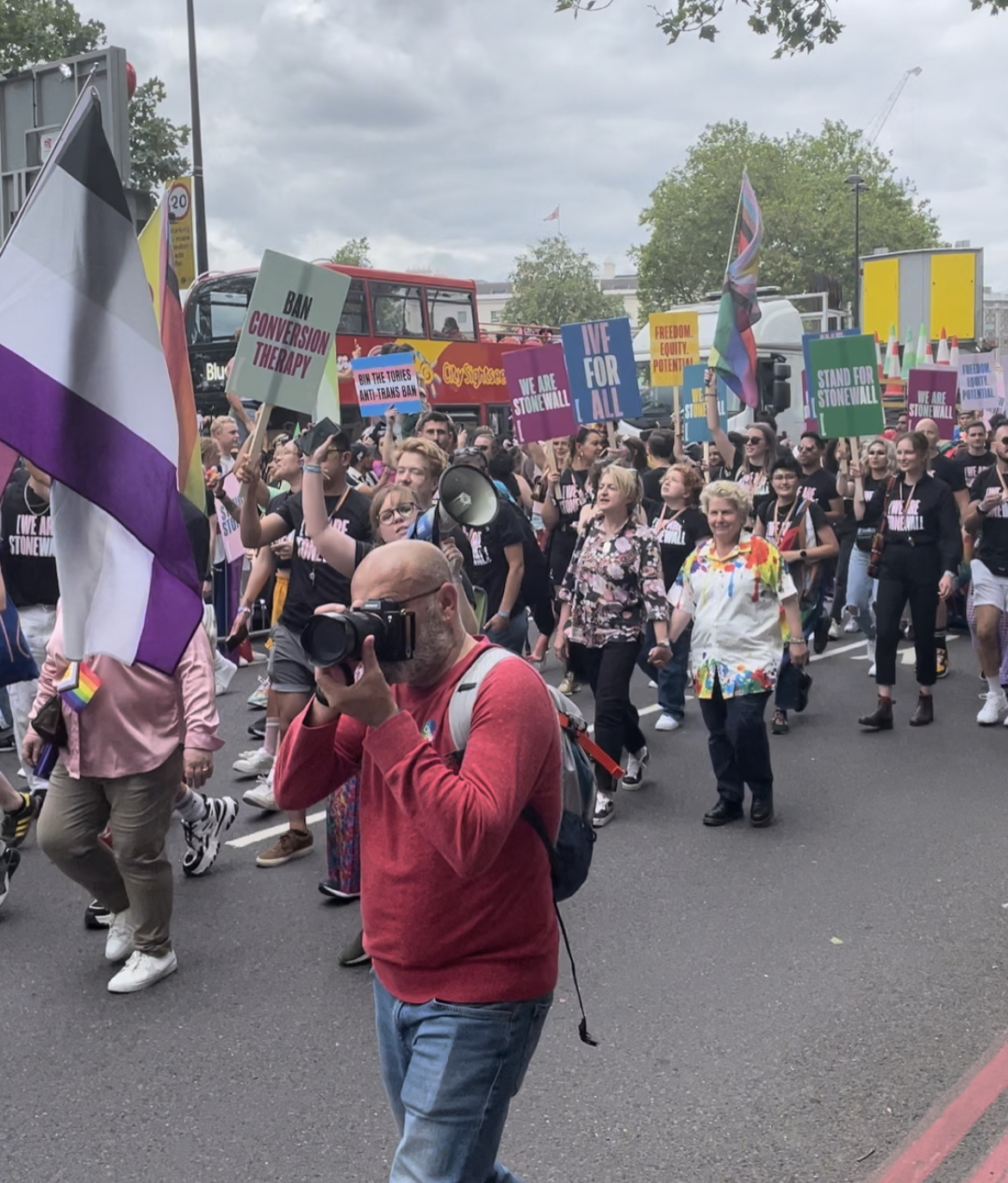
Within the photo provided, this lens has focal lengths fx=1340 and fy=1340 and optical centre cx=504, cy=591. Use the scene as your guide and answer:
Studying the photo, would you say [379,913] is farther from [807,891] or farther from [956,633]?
[956,633]

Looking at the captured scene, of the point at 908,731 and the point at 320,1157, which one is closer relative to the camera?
the point at 320,1157

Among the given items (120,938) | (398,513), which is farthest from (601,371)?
(120,938)

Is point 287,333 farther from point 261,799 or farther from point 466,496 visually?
point 261,799

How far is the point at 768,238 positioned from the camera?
6631 centimetres

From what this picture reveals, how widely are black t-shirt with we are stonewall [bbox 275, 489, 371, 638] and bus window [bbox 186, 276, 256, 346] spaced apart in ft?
50.8

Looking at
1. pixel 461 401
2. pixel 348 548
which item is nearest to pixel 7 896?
pixel 348 548

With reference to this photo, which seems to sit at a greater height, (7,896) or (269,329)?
(269,329)

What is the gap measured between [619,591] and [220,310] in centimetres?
1586

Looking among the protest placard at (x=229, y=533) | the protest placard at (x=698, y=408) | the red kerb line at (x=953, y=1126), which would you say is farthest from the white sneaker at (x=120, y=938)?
the protest placard at (x=698, y=408)

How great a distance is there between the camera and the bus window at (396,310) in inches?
866

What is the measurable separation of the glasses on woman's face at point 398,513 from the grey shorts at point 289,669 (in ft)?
2.98

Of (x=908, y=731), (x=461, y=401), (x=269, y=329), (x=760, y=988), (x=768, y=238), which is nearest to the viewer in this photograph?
(x=760, y=988)

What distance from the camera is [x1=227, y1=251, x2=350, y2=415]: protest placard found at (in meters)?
5.12

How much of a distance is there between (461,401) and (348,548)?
1933 cm
